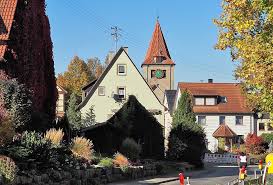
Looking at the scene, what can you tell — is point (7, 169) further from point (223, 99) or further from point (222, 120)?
point (223, 99)

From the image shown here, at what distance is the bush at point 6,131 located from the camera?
19109 mm

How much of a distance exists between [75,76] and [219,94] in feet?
129

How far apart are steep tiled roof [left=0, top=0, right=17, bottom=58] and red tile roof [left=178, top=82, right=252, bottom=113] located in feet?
161

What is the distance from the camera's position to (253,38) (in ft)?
58.1

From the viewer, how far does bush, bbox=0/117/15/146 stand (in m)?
19.1

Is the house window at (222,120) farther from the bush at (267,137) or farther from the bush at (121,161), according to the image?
the bush at (121,161)

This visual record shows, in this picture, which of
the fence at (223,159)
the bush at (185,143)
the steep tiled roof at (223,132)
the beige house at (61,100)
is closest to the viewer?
the bush at (185,143)

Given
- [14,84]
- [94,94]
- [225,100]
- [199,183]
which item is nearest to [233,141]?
[225,100]

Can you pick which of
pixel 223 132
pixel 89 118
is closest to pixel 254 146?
pixel 223 132

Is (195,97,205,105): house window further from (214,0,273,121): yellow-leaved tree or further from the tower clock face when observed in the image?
(214,0,273,121): yellow-leaved tree

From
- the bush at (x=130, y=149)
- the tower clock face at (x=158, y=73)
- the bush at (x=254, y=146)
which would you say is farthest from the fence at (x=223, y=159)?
the tower clock face at (x=158, y=73)

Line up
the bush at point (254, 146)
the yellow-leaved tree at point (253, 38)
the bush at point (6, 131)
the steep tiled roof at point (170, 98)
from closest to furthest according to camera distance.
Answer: the yellow-leaved tree at point (253, 38), the bush at point (6, 131), the bush at point (254, 146), the steep tiled roof at point (170, 98)

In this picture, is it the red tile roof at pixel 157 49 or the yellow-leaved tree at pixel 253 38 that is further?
the red tile roof at pixel 157 49

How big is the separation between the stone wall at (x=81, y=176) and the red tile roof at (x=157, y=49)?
85857 millimetres
